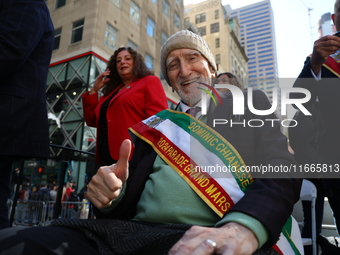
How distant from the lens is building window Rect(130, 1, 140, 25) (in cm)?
1664

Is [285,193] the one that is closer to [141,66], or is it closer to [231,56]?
[141,66]

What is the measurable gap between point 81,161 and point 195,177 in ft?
43.6

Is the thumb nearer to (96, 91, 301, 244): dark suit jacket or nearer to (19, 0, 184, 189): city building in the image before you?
(96, 91, 301, 244): dark suit jacket

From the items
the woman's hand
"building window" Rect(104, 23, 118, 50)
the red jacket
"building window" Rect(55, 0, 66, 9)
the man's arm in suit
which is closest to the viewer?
the man's arm in suit

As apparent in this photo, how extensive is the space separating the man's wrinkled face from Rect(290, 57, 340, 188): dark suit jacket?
63 centimetres

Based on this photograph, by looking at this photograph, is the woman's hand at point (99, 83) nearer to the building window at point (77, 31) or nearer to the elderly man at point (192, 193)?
the elderly man at point (192, 193)

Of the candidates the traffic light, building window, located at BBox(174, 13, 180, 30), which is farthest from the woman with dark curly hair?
building window, located at BBox(174, 13, 180, 30)

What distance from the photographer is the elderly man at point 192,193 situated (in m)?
0.85

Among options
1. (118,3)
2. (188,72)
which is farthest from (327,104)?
(118,3)

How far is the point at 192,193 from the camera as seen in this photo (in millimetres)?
1183

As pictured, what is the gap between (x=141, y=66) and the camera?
116 inches

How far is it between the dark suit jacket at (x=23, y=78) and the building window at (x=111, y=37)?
13344mm

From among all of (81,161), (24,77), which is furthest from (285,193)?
(81,161)

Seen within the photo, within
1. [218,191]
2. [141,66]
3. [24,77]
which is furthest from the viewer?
[141,66]
